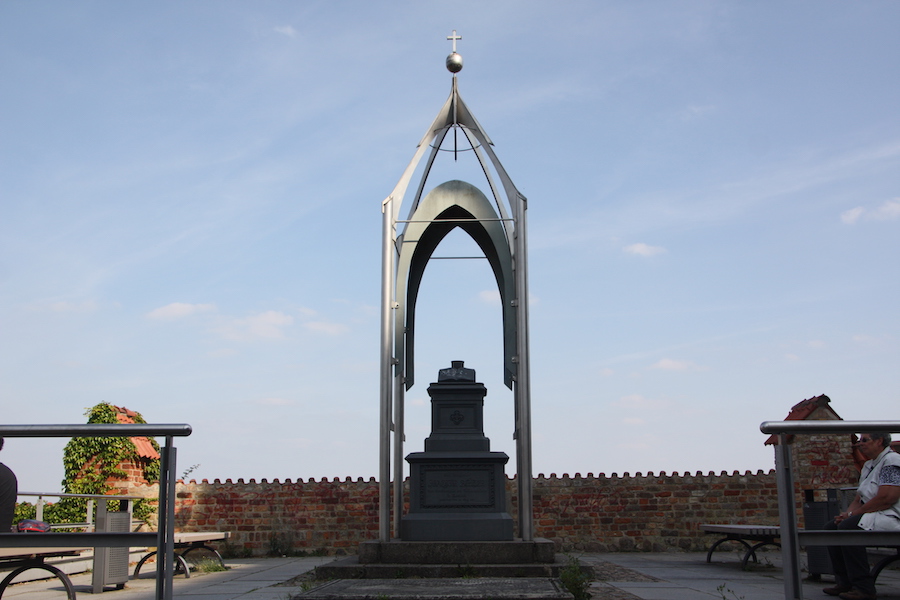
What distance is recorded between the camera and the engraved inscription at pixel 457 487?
23.4 feet

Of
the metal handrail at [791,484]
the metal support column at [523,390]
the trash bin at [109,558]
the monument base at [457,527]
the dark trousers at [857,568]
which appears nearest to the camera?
the metal handrail at [791,484]

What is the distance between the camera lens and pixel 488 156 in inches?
321

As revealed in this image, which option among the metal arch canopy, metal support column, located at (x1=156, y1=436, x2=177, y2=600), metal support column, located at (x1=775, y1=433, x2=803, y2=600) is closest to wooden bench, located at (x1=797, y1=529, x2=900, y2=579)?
metal support column, located at (x1=775, y1=433, x2=803, y2=600)

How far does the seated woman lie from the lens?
4.30 metres

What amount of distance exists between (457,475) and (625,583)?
1.72 metres

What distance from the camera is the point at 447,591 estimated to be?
422 centimetres

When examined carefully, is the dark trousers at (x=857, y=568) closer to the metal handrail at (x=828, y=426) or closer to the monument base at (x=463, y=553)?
the metal handrail at (x=828, y=426)

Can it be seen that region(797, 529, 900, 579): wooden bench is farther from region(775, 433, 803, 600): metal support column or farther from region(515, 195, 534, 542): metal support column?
region(515, 195, 534, 542): metal support column

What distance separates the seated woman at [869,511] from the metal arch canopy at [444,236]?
133 inches

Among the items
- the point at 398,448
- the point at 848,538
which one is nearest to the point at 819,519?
the point at 398,448

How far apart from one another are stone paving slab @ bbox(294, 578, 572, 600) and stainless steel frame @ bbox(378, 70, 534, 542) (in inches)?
87.0

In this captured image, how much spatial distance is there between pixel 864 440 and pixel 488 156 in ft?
15.0

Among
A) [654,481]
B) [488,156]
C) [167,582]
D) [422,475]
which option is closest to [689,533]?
[654,481]

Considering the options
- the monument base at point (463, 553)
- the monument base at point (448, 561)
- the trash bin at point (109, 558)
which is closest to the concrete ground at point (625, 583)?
the trash bin at point (109, 558)
